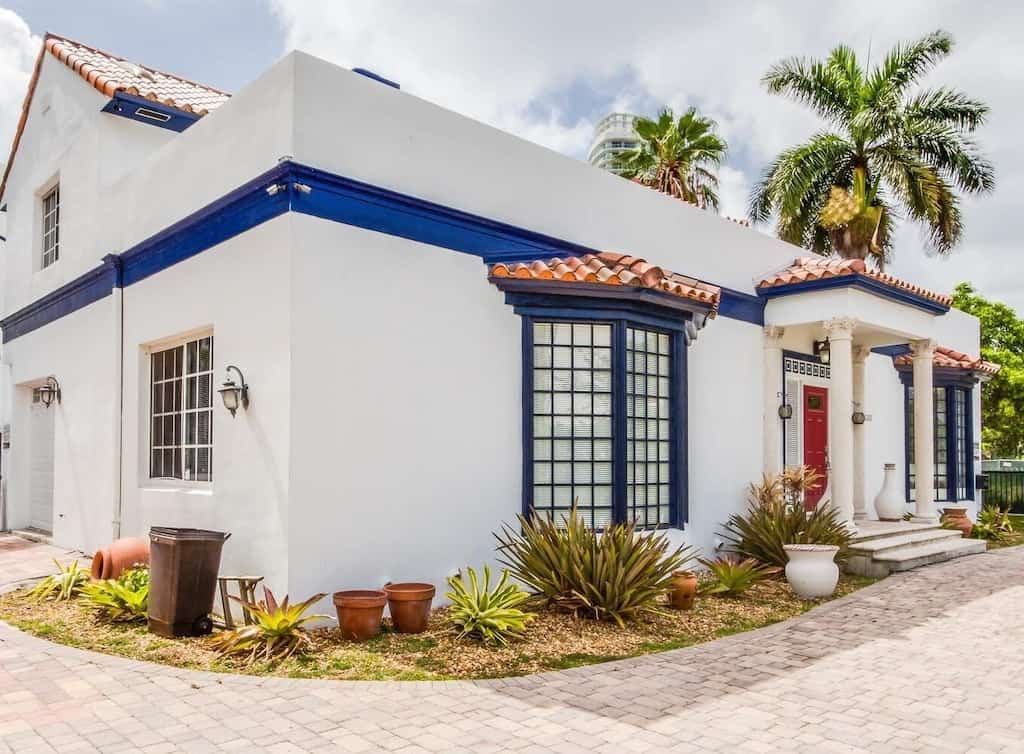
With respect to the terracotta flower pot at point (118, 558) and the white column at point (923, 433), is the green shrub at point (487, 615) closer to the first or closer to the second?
the terracotta flower pot at point (118, 558)

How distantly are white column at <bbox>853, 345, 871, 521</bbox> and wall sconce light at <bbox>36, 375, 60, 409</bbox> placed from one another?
41.2ft

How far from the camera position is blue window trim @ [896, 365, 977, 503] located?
15971 mm

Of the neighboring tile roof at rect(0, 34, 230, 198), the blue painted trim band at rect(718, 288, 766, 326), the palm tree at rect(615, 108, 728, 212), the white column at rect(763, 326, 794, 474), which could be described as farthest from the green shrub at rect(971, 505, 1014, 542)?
A: the neighboring tile roof at rect(0, 34, 230, 198)

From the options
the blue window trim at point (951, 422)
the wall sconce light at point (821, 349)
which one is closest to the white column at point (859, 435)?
the wall sconce light at point (821, 349)

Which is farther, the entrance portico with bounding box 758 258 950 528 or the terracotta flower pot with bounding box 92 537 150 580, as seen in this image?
the entrance portico with bounding box 758 258 950 528

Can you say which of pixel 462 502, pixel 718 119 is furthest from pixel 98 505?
pixel 718 119

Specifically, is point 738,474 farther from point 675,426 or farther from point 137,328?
point 137,328

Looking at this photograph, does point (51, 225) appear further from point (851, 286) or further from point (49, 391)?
point (851, 286)

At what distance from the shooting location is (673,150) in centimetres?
2236

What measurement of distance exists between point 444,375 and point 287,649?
2.96 m

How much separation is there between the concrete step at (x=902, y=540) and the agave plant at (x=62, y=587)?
9.35m

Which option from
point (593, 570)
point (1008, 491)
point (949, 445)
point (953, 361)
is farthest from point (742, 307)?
point (1008, 491)

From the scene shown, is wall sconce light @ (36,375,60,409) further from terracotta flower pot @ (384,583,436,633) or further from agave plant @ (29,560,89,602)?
terracotta flower pot @ (384,583,436,633)

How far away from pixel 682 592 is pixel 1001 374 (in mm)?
22245
